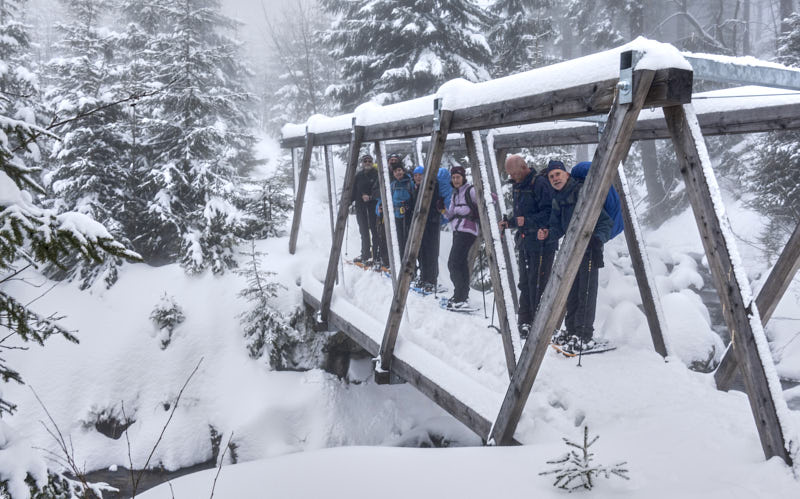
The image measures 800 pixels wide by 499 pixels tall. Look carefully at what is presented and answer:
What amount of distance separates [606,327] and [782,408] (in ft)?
10.9

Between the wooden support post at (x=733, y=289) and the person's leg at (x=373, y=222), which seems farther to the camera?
the person's leg at (x=373, y=222)

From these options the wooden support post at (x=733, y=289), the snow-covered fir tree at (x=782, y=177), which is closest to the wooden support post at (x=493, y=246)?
the wooden support post at (x=733, y=289)

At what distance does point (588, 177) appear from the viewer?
297cm

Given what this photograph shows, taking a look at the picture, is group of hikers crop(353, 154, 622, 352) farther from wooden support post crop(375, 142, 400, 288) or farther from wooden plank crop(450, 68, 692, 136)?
wooden plank crop(450, 68, 692, 136)

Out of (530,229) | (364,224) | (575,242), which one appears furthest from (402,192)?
(575,242)

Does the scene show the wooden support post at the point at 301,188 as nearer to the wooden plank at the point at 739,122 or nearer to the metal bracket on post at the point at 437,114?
the metal bracket on post at the point at 437,114

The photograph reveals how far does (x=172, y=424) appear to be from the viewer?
7418mm

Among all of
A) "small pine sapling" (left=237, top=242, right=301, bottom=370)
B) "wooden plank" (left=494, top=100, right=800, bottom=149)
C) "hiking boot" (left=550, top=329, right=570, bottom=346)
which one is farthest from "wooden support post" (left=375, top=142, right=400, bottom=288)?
"small pine sapling" (left=237, top=242, right=301, bottom=370)

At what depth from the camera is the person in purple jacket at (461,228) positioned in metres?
6.31

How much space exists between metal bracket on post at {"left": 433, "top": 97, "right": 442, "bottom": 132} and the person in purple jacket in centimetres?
182

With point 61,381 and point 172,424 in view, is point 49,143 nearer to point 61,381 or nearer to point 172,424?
point 61,381

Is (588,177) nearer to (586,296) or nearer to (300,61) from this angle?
(586,296)

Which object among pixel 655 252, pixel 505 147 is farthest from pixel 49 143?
pixel 655 252

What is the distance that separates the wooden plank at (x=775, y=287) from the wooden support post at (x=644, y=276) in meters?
0.61
